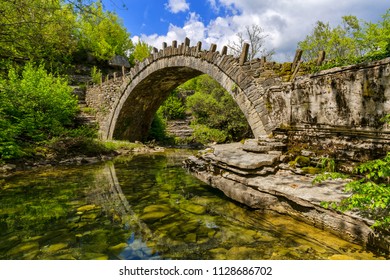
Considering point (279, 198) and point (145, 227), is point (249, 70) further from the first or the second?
point (145, 227)

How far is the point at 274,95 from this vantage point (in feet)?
19.2

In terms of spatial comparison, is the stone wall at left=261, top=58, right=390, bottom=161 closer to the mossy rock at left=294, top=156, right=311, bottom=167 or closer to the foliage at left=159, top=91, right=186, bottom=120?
the mossy rock at left=294, top=156, right=311, bottom=167

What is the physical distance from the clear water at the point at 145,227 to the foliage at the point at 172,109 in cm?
1638

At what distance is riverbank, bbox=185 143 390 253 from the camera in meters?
3.01

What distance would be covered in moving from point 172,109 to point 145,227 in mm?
19432

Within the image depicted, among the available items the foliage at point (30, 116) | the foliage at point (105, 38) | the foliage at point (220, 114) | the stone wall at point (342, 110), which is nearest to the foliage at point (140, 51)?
the foliage at point (105, 38)

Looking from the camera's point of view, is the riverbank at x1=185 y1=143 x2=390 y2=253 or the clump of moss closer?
the riverbank at x1=185 y1=143 x2=390 y2=253

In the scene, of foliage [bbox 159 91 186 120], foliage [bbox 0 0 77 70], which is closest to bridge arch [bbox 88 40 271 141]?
foliage [bbox 0 0 77 70]

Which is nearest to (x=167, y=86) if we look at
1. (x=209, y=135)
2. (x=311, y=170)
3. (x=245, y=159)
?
(x=209, y=135)

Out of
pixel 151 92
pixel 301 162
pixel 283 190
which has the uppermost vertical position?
pixel 151 92

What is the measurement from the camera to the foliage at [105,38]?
29125 mm

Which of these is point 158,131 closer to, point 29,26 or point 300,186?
point 29,26

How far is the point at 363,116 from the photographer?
3863 millimetres

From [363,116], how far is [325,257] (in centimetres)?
222
